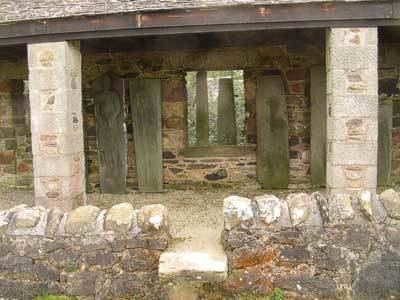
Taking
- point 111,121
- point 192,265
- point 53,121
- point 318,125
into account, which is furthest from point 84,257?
point 318,125

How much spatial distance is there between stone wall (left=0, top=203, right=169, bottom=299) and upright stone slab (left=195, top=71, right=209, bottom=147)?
613 cm

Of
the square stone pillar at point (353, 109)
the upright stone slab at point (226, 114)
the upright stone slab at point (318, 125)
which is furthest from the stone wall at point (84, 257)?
the upright stone slab at point (226, 114)

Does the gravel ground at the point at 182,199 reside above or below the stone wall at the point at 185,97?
below

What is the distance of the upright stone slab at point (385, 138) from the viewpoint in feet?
25.4

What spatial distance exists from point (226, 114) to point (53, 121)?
170 inches

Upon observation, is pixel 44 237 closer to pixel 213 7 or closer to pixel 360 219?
pixel 360 219

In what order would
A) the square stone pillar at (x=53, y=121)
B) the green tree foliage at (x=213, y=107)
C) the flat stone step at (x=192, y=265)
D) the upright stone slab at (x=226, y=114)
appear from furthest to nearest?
the green tree foliage at (x=213, y=107), the upright stone slab at (x=226, y=114), the square stone pillar at (x=53, y=121), the flat stone step at (x=192, y=265)

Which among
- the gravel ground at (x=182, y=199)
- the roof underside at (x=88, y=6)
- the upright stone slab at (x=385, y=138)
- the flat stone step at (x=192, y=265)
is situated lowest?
the gravel ground at (x=182, y=199)

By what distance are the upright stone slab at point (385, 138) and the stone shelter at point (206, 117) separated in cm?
2

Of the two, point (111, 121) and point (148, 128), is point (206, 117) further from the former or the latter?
point (111, 121)

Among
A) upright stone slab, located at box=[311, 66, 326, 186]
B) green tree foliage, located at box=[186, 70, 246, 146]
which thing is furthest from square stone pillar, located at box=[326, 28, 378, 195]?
green tree foliage, located at box=[186, 70, 246, 146]

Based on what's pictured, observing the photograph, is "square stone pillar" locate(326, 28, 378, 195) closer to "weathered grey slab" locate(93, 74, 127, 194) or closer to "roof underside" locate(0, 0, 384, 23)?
"roof underside" locate(0, 0, 384, 23)

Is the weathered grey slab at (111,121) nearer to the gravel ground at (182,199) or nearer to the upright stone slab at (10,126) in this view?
the gravel ground at (182,199)

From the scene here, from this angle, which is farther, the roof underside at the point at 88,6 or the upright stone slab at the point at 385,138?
the upright stone slab at the point at 385,138
